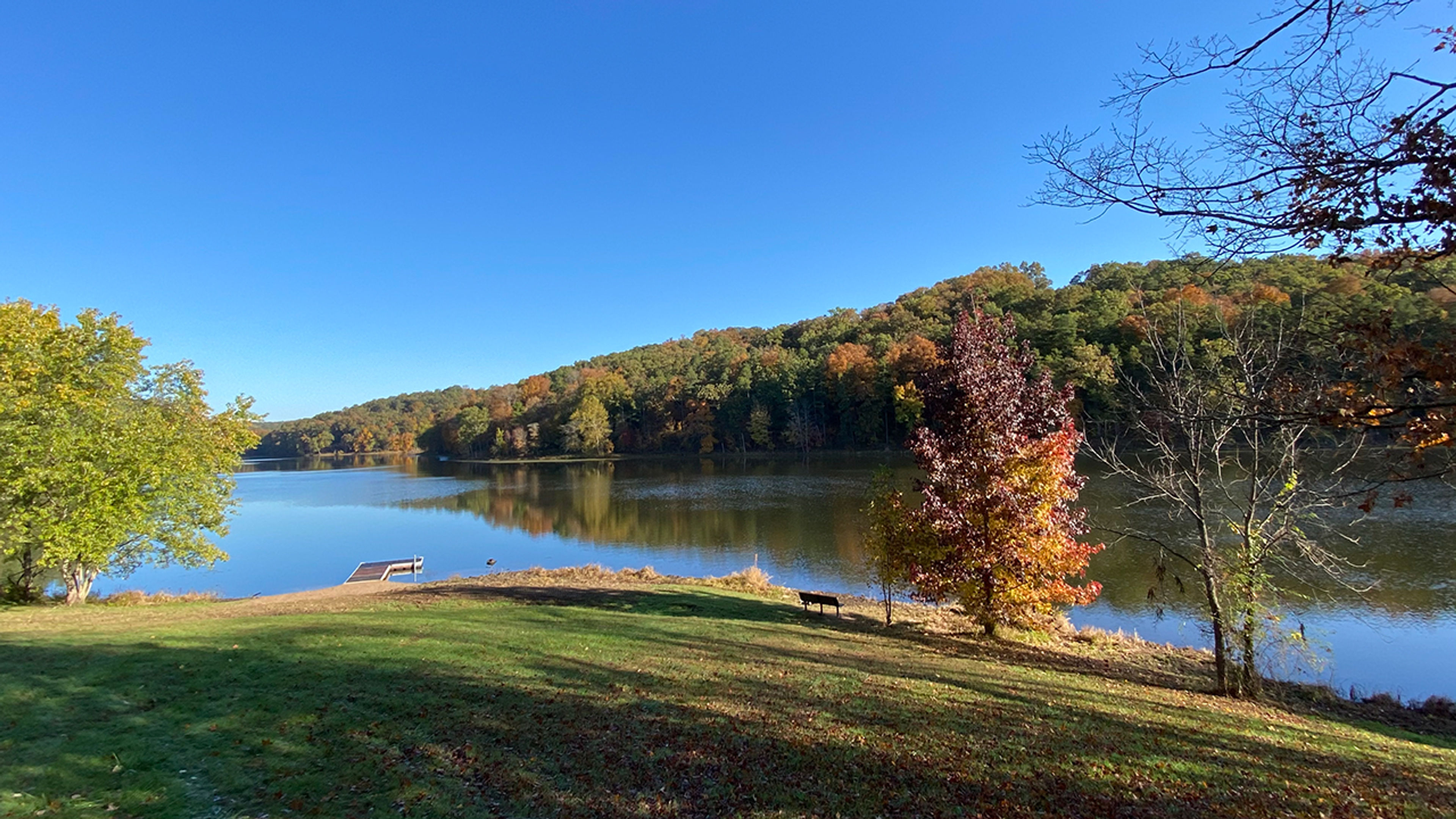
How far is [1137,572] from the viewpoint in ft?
64.8

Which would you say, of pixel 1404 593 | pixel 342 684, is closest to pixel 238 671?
pixel 342 684

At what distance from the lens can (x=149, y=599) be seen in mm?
18297

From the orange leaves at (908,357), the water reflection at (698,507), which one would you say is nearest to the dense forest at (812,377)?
the orange leaves at (908,357)

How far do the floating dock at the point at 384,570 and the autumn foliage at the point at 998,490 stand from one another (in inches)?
861

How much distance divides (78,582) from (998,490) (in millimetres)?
23391

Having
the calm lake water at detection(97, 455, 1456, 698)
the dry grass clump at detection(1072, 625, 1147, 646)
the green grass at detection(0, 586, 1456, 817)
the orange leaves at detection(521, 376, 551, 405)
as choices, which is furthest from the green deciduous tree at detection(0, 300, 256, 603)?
the orange leaves at detection(521, 376, 551, 405)

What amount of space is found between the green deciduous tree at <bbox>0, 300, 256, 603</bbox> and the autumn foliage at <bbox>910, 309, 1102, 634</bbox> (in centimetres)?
1870

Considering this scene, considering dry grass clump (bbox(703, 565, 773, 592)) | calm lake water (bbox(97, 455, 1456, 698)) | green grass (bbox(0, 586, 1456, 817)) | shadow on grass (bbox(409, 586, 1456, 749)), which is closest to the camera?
green grass (bbox(0, 586, 1456, 817))

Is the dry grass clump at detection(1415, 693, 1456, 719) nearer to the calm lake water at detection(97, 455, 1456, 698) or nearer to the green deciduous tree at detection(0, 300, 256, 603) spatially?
the calm lake water at detection(97, 455, 1456, 698)

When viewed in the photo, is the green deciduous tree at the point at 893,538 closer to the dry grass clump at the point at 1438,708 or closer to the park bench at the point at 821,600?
the park bench at the point at 821,600

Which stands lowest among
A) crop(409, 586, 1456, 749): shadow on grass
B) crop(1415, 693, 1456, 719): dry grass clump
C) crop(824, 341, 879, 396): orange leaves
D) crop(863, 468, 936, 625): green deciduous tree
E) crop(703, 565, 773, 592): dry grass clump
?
crop(1415, 693, 1456, 719): dry grass clump

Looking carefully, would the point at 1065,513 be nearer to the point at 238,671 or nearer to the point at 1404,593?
the point at 1404,593

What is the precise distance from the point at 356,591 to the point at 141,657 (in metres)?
12.8

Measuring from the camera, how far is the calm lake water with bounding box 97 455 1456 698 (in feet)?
46.6
